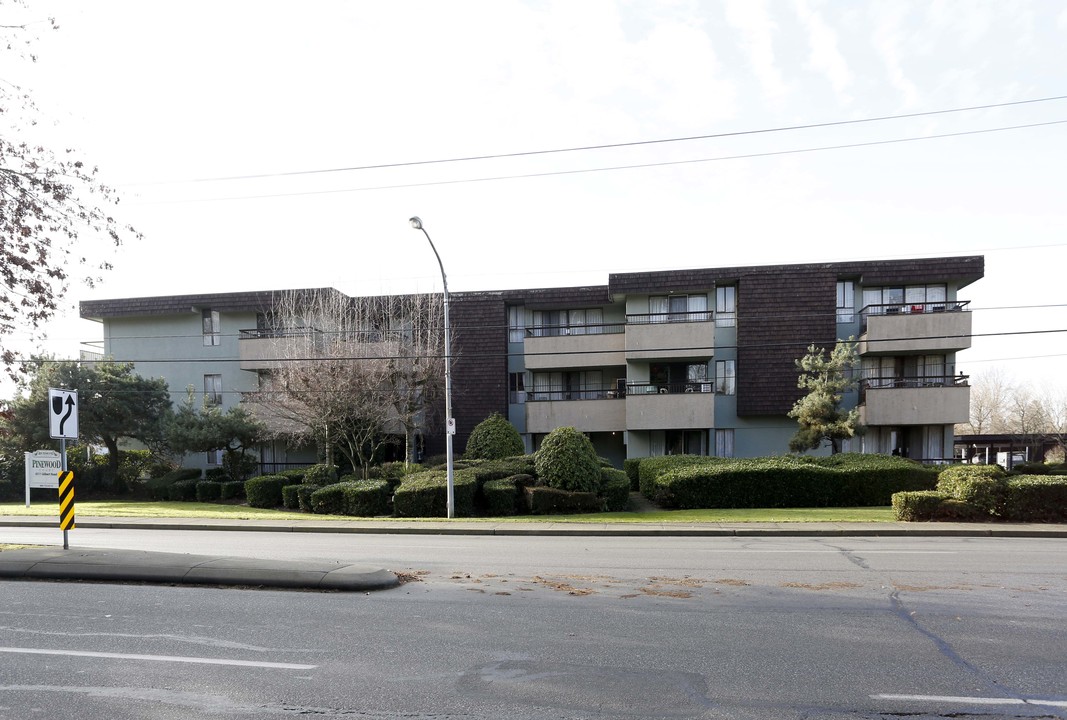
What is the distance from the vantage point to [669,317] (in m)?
32.3

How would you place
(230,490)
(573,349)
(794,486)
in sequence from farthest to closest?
(573,349) < (230,490) < (794,486)

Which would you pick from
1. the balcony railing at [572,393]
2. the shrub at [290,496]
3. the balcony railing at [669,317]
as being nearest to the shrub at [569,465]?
the shrub at [290,496]

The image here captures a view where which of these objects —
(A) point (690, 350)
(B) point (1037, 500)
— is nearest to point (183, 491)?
(A) point (690, 350)

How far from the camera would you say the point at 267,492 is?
2570 cm

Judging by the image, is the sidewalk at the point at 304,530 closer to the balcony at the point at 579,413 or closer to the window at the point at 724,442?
the balcony at the point at 579,413

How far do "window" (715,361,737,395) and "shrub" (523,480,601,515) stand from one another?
13.3 meters

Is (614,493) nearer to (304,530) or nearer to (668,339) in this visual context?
(304,530)

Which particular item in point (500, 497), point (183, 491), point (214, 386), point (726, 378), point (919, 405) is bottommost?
point (183, 491)

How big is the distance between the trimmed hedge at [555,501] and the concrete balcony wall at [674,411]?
1064cm

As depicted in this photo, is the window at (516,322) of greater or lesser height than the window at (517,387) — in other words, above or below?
above

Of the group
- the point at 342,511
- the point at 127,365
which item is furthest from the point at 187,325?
the point at 342,511

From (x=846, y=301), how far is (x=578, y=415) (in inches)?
524

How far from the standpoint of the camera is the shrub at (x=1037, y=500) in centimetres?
1684

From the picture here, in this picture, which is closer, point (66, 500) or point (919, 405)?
point (66, 500)
